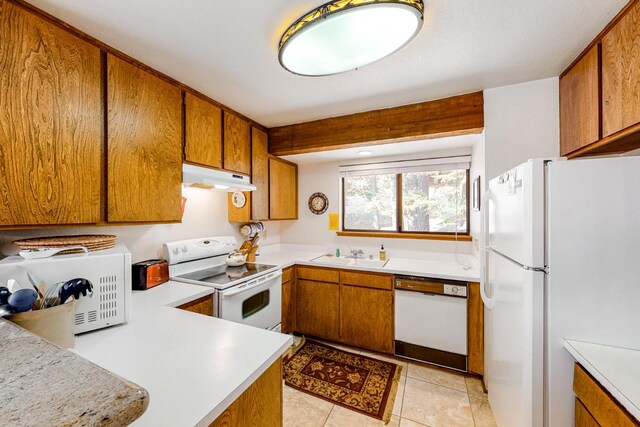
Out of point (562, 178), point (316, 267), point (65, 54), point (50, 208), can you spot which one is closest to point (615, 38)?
point (562, 178)

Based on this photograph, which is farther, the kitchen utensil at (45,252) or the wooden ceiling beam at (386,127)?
the wooden ceiling beam at (386,127)

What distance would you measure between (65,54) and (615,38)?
2.56 metres

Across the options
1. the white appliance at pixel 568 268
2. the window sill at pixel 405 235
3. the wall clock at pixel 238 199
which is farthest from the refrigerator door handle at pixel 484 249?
the wall clock at pixel 238 199

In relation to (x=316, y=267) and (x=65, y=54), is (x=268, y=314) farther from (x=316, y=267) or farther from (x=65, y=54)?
(x=65, y=54)

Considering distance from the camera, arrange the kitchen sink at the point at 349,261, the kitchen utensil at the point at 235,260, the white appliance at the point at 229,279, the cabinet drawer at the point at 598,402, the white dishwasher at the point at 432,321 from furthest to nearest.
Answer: the kitchen sink at the point at 349,261, the kitchen utensil at the point at 235,260, the white dishwasher at the point at 432,321, the white appliance at the point at 229,279, the cabinet drawer at the point at 598,402

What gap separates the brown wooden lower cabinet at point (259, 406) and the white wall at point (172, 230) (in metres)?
1.46

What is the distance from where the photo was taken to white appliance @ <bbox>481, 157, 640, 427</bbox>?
949 mm

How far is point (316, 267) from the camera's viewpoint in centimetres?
256

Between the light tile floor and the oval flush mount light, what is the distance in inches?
83.2

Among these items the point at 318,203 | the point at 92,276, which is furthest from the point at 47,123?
the point at 318,203

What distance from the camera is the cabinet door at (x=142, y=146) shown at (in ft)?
4.60

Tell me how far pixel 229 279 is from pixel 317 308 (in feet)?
3.47

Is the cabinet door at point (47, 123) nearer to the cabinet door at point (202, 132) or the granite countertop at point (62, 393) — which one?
the cabinet door at point (202, 132)

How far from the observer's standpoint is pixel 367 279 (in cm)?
234
